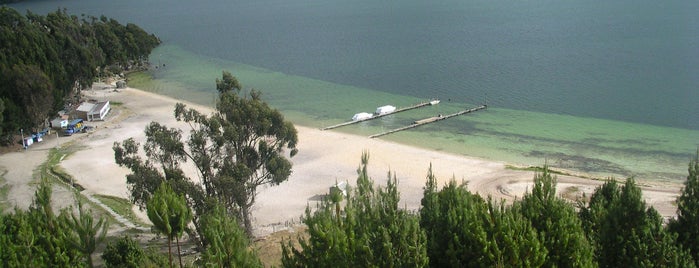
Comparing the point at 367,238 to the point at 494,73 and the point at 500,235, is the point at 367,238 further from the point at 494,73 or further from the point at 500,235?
the point at 494,73

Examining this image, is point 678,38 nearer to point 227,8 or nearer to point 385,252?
point 385,252

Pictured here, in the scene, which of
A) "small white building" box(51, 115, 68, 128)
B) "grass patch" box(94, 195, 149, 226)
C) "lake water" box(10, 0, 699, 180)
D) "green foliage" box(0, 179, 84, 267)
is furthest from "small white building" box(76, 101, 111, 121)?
"green foliage" box(0, 179, 84, 267)

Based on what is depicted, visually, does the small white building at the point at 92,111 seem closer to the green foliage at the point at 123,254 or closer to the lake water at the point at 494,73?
the lake water at the point at 494,73

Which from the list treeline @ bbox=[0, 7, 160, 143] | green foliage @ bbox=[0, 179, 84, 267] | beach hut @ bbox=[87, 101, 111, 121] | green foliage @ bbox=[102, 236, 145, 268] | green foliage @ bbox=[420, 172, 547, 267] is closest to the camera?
green foliage @ bbox=[420, 172, 547, 267]

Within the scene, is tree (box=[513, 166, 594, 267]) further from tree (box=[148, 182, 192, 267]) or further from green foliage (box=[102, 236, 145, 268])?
green foliage (box=[102, 236, 145, 268])

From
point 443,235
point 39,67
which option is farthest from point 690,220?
point 39,67
